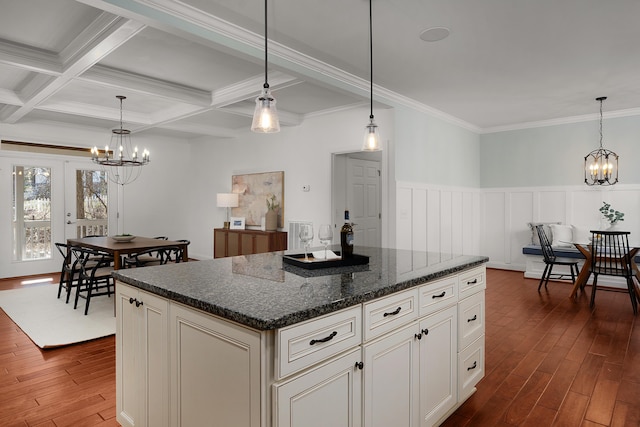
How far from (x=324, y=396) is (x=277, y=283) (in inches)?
21.4

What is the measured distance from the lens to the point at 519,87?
15.9ft

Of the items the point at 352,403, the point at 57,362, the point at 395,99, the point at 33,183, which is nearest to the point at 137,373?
the point at 352,403

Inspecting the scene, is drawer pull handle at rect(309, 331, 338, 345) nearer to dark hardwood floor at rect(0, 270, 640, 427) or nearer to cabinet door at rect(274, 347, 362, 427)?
cabinet door at rect(274, 347, 362, 427)

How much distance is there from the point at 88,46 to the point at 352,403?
352 centimetres

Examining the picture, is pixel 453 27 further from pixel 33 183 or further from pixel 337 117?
pixel 33 183

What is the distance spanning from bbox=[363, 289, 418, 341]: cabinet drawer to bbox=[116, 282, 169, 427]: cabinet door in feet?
2.90

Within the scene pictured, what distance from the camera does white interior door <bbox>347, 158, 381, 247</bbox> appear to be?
6225 mm

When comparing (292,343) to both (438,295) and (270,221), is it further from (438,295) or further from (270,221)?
(270,221)

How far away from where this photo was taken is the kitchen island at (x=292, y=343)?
1315 mm

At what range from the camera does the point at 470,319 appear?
2422 mm

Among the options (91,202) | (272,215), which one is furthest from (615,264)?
(91,202)

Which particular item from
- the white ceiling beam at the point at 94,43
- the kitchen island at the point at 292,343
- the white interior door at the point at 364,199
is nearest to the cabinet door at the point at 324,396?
the kitchen island at the point at 292,343

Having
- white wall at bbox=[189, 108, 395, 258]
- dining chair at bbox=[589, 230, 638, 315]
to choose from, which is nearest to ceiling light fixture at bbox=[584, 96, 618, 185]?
dining chair at bbox=[589, 230, 638, 315]

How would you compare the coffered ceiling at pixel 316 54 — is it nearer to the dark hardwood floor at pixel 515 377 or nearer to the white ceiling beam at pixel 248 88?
the white ceiling beam at pixel 248 88
